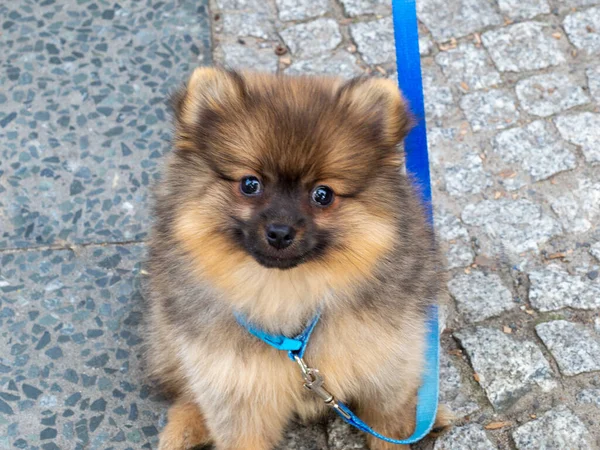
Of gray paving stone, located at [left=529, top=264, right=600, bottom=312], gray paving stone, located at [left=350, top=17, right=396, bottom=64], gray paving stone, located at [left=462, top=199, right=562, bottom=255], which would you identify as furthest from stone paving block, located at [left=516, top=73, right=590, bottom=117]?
gray paving stone, located at [left=529, top=264, right=600, bottom=312]

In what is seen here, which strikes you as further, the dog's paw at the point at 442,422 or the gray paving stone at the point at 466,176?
the gray paving stone at the point at 466,176

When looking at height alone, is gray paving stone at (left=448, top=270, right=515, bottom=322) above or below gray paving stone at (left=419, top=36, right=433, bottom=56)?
below

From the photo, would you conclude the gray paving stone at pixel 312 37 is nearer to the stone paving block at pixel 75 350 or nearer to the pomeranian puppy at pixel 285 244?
the stone paving block at pixel 75 350

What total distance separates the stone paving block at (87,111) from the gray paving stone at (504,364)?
1.82 metres

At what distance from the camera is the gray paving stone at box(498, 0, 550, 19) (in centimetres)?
497

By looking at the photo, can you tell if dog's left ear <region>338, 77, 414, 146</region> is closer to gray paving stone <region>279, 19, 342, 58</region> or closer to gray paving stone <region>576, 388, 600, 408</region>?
gray paving stone <region>576, 388, 600, 408</region>

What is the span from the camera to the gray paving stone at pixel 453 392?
11.3ft

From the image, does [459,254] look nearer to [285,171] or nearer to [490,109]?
[490,109]

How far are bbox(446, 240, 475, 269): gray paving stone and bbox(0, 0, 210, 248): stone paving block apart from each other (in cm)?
161

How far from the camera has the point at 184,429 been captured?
3.33 meters

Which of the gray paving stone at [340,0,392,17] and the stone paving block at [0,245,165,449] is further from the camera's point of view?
the gray paving stone at [340,0,392,17]

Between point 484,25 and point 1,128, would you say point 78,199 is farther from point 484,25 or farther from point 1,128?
point 484,25

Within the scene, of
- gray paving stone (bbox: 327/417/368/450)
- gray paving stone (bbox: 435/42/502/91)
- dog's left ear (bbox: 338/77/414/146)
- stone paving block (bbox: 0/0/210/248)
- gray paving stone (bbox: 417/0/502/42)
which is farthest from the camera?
gray paving stone (bbox: 417/0/502/42)

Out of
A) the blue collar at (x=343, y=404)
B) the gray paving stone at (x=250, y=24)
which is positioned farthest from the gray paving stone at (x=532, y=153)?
the gray paving stone at (x=250, y=24)
